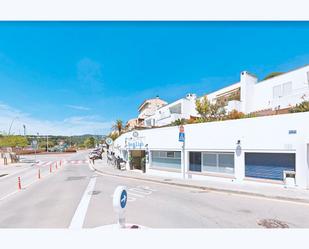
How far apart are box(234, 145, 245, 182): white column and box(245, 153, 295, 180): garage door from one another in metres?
0.23

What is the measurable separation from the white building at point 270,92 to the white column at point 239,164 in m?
9.63

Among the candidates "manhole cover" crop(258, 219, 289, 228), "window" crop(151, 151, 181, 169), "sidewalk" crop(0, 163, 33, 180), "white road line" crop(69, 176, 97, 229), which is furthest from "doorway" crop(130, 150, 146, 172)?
"manhole cover" crop(258, 219, 289, 228)

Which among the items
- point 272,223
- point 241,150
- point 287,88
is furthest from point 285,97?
point 272,223

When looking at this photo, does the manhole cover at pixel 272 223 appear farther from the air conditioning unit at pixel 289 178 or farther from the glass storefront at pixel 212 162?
the glass storefront at pixel 212 162

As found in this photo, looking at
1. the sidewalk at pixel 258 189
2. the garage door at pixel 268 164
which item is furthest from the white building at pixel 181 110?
the garage door at pixel 268 164

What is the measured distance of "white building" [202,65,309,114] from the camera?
20.3 m

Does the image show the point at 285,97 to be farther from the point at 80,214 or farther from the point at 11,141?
the point at 11,141

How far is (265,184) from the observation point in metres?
11.3

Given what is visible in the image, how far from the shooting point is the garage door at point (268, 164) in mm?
10652

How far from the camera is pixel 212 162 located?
1406 cm

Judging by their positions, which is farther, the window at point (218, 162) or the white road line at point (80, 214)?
the window at point (218, 162)

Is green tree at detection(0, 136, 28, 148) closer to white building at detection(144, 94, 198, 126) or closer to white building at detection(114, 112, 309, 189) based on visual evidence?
white building at detection(144, 94, 198, 126)

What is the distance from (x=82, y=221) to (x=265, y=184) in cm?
989

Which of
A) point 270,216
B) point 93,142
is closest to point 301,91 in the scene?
point 270,216
